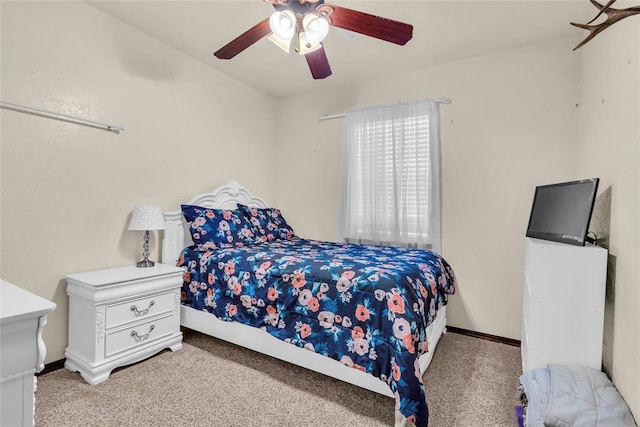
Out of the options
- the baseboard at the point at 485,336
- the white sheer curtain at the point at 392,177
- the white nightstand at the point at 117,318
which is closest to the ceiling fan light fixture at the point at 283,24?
the white sheer curtain at the point at 392,177

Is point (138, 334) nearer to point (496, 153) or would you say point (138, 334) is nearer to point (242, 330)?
point (242, 330)

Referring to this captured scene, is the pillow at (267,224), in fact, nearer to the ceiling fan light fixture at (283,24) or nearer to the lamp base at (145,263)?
the lamp base at (145,263)

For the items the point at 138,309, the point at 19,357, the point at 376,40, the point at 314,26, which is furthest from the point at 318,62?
the point at 138,309

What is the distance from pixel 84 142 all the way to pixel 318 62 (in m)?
1.78

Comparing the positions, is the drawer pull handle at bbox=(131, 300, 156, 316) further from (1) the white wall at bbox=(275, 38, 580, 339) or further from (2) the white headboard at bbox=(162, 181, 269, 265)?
(1) the white wall at bbox=(275, 38, 580, 339)

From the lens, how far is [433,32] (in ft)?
8.02

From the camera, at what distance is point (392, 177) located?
313cm

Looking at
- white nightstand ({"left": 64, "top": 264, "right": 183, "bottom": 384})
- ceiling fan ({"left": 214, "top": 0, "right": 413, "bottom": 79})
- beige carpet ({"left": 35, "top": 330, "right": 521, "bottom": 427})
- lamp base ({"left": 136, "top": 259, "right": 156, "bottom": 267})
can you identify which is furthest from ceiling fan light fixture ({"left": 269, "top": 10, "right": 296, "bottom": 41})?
beige carpet ({"left": 35, "top": 330, "right": 521, "bottom": 427})

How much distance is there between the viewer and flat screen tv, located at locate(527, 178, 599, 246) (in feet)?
5.10

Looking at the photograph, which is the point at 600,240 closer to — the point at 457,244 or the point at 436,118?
the point at 457,244

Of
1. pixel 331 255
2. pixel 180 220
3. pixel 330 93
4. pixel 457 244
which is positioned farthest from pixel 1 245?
pixel 457 244

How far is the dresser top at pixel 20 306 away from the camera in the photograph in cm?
85

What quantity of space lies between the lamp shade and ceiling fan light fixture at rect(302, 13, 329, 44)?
67.1 inches

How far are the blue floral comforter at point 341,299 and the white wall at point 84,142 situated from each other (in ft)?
2.37
